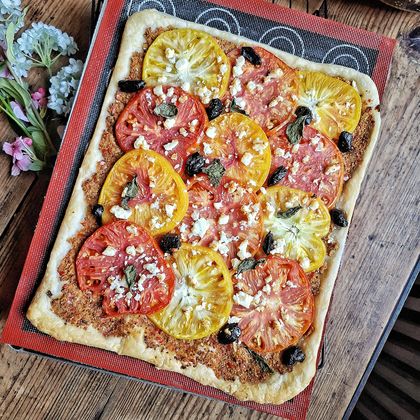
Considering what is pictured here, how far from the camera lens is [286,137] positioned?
2.92 m

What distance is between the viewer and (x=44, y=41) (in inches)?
116

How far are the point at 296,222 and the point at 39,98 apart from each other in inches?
54.5

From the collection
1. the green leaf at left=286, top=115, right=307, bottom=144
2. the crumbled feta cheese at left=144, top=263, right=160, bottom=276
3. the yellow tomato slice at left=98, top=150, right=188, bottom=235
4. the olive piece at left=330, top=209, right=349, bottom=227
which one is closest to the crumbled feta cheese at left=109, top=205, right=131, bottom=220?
the yellow tomato slice at left=98, top=150, right=188, bottom=235

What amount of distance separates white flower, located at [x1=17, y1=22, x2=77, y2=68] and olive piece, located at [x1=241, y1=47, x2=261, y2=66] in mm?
844

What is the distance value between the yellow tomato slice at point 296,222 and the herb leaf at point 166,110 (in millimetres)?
559

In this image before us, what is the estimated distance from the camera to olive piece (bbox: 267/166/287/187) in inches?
113

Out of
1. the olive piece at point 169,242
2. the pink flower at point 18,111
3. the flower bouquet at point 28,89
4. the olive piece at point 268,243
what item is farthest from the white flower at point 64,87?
the olive piece at point 268,243

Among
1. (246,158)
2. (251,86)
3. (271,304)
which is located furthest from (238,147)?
(271,304)

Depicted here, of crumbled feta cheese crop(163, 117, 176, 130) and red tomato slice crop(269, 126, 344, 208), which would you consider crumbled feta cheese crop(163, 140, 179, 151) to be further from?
red tomato slice crop(269, 126, 344, 208)

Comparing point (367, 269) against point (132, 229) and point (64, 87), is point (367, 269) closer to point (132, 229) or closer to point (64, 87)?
point (132, 229)

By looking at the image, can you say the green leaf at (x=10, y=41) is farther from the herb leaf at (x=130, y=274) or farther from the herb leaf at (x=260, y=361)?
the herb leaf at (x=260, y=361)

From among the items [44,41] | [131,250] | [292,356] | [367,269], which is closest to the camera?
[131,250]

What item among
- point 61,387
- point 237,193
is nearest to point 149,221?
point 237,193

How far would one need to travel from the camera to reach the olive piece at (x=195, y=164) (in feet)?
9.22
